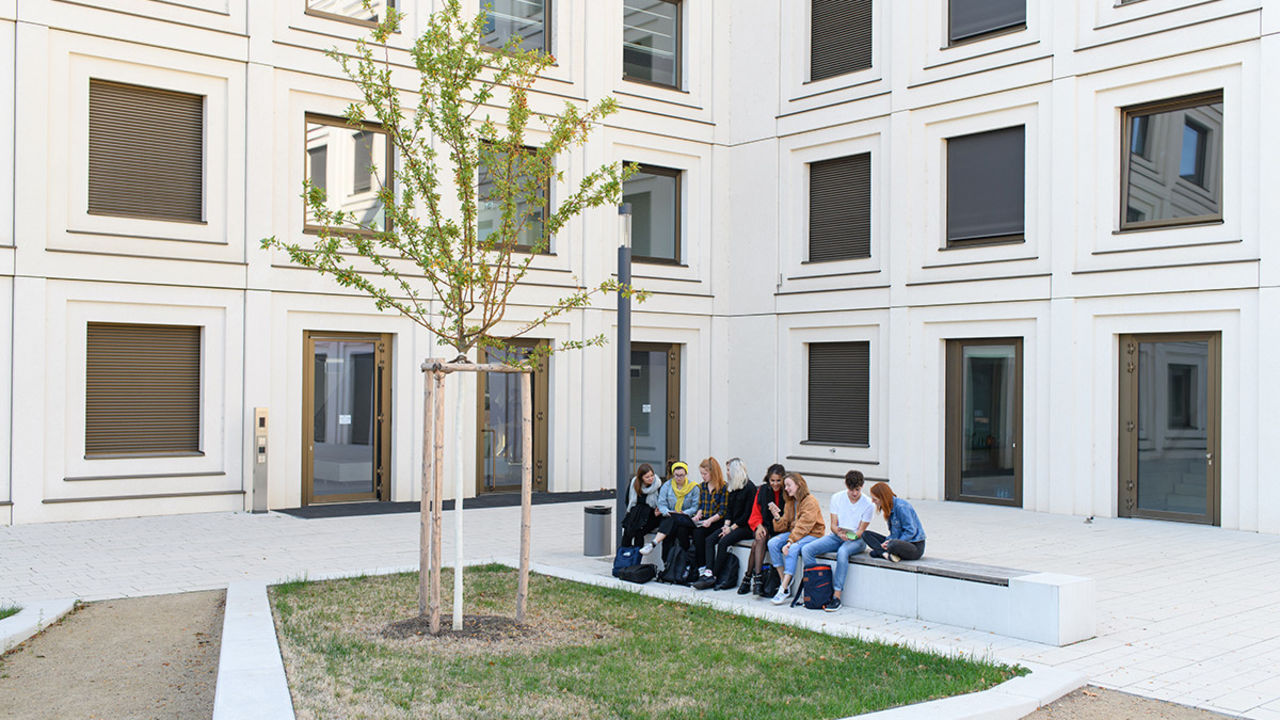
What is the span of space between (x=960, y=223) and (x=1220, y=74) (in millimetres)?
4531

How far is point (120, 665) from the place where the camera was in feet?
24.2

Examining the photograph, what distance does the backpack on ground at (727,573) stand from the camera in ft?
33.9

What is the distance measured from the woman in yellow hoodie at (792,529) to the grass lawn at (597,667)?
0.95m

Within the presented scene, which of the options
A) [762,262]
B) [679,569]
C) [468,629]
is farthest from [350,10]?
[468,629]

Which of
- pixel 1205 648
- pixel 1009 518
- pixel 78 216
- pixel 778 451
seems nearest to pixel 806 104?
pixel 778 451

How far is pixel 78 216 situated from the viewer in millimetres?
15234

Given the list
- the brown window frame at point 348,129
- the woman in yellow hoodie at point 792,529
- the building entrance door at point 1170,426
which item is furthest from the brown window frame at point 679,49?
the woman in yellow hoodie at point 792,529

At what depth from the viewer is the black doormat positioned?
16.3 metres

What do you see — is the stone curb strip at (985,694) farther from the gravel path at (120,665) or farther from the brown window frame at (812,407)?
the brown window frame at (812,407)

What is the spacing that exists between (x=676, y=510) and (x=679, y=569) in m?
0.72

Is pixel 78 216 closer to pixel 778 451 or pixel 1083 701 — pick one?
pixel 778 451

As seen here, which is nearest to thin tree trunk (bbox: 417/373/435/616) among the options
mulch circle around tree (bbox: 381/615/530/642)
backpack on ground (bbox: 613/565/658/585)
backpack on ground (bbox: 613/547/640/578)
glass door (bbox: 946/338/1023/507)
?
mulch circle around tree (bbox: 381/615/530/642)

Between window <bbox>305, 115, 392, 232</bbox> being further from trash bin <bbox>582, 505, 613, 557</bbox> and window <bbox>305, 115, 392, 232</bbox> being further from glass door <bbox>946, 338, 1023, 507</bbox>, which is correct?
glass door <bbox>946, 338, 1023, 507</bbox>

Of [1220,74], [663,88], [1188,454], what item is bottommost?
[1188,454]
